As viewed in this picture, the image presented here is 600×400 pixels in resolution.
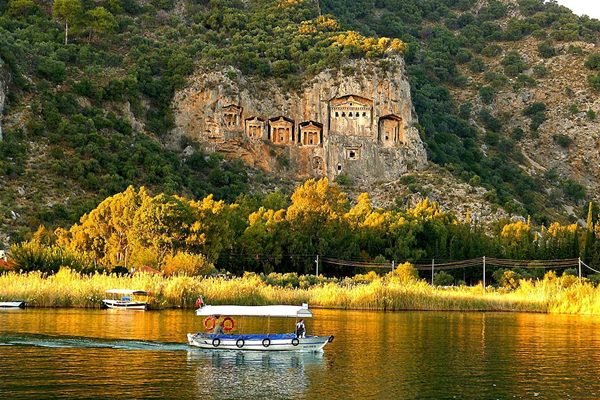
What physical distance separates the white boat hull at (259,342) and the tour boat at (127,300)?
50.9ft

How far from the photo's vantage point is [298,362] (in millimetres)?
34562

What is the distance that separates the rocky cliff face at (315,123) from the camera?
111 m

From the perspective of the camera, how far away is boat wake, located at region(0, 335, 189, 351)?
36156 millimetres

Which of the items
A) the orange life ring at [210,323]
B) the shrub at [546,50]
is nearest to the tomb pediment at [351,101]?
the shrub at [546,50]

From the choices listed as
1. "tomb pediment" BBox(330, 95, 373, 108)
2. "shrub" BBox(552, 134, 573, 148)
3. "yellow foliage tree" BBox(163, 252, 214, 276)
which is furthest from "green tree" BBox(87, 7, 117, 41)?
"yellow foliage tree" BBox(163, 252, 214, 276)

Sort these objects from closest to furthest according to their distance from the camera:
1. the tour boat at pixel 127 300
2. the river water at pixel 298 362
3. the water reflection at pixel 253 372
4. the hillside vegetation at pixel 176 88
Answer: the water reflection at pixel 253 372 → the river water at pixel 298 362 → the tour boat at pixel 127 300 → the hillside vegetation at pixel 176 88

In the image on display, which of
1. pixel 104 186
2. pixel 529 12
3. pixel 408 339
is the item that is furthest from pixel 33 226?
pixel 529 12

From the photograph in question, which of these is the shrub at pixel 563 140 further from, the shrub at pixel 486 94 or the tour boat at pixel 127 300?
the tour boat at pixel 127 300

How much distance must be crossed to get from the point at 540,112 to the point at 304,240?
214ft

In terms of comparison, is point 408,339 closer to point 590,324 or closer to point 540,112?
point 590,324

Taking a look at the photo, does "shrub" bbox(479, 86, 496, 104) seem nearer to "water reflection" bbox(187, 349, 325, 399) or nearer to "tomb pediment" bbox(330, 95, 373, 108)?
"tomb pediment" bbox(330, 95, 373, 108)

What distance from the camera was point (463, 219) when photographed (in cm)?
10388

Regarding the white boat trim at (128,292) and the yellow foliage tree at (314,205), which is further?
the yellow foliage tree at (314,205)

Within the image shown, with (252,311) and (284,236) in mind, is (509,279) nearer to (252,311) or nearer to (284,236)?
(284,236)
